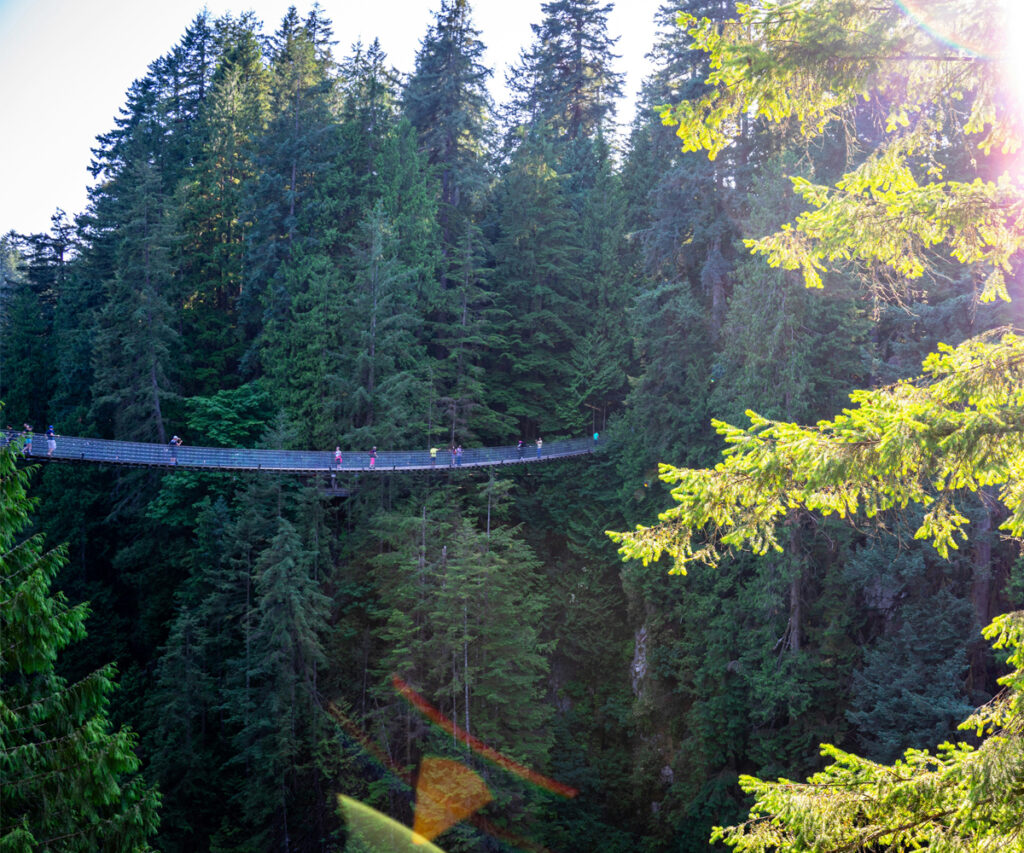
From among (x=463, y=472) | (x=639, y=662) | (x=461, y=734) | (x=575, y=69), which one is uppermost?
(x=575, y=69)

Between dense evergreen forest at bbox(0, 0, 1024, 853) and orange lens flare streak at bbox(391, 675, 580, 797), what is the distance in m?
0.14

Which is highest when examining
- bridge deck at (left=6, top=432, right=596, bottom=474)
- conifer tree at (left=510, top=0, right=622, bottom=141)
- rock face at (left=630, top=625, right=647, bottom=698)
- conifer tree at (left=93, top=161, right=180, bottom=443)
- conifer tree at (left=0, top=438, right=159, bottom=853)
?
conifer tree at (left=510, top=0, right=622, bottom=141)

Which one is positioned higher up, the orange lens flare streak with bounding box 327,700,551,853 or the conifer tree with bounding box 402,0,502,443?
the conifer tree with bounding box 402,0,502,443

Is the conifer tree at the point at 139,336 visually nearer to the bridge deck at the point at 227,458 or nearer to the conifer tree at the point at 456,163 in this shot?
the bridge deck at the point at 227,458

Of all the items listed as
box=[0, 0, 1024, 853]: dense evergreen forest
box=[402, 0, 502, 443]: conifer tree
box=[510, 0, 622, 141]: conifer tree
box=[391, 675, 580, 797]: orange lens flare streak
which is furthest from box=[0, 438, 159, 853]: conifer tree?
box=[510, 0, 622, 141]: conifer tree

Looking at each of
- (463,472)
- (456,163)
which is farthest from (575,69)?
(463,472)

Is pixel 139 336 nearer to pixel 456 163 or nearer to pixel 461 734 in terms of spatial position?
pixel 456 163

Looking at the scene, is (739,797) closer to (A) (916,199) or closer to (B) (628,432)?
(B) (628,432)

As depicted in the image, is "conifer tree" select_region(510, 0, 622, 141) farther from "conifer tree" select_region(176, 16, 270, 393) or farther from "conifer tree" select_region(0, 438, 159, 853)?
"conifer tree" select_region(0, 438, 159, 853)

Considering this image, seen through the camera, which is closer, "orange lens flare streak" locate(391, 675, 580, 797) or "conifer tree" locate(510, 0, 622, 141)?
"orange lens flare streak" locate(391, 675, 580, 797)

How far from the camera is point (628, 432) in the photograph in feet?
80.3

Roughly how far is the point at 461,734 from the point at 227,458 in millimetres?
9310

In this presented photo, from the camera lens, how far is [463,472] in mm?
25828

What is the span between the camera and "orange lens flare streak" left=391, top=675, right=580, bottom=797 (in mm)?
18188
